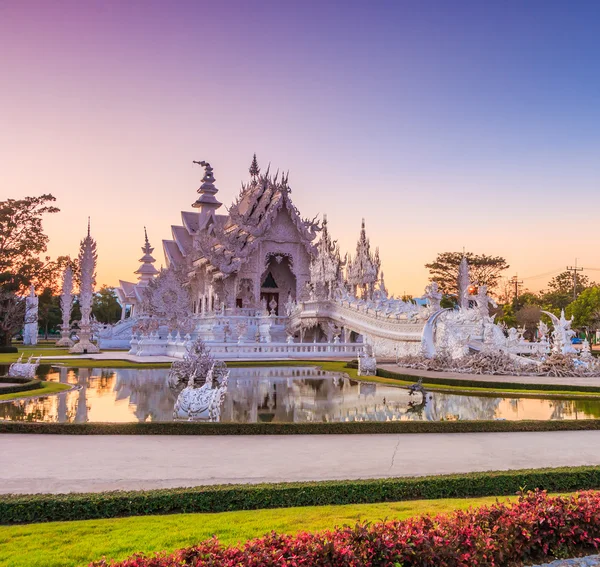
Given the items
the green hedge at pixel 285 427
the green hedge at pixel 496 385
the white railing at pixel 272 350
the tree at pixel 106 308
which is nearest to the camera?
the green hedge at pixel 285 427

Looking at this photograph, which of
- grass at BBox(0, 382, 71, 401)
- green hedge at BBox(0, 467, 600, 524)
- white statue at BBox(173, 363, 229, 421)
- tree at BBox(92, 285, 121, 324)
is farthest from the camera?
tree at BBox(92, 285, 121, 324)

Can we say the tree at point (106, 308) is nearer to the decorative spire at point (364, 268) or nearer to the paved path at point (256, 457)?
the decorative spire at point (364, 268)

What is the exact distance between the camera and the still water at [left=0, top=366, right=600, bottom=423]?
475 inches

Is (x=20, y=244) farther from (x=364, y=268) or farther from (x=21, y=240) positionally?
(x=364, y=268)

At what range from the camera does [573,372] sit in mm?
19844

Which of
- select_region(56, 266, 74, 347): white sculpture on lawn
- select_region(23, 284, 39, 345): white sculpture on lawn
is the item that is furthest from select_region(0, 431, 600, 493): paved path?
select_region(56, 266, 74, 347): white sculpture on lawn

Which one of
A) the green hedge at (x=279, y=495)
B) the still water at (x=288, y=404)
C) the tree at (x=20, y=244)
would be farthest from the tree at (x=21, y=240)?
the green hedge at (x=279, y=495)

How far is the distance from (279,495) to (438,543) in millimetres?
2103

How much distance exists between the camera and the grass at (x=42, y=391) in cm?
1439

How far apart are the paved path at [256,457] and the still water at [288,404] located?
171 centimetres

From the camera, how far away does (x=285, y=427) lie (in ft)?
33.9

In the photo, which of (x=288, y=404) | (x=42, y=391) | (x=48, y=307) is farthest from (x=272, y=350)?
(x=48, y=307)

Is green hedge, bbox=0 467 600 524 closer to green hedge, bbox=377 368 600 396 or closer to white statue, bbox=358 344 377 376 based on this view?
green hedge, bbox=377 368 600 396

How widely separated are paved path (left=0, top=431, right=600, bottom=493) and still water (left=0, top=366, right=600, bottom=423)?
171cm
